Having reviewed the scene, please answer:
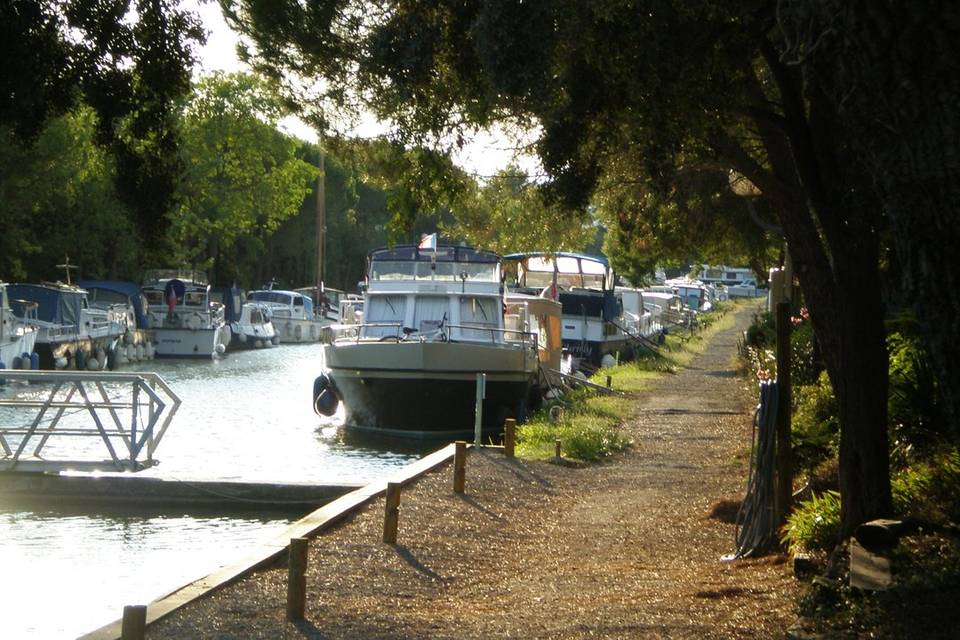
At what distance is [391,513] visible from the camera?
11.5 m

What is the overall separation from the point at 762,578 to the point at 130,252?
2113 inches

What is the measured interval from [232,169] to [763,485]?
52.2 meters

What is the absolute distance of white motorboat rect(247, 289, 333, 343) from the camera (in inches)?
2665

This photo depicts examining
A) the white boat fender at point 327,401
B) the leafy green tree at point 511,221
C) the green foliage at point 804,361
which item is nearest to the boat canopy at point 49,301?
the white boat fender at point 327,401

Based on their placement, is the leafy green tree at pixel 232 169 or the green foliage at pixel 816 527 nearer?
the green foliage at pixel 816 527

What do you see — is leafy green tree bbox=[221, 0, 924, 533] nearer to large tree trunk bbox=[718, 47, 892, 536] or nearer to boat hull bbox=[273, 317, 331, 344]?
large tree trunk bbox=[718, 47, 892, 536]

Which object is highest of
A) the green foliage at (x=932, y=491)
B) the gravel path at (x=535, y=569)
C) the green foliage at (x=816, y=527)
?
the green foliage at (x=932, y=491)

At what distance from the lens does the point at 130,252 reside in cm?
5984

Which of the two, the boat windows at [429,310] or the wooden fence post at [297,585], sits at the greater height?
the boat windows at [429,310]

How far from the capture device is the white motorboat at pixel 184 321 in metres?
54.9

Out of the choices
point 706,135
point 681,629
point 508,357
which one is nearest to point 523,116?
point 706,135

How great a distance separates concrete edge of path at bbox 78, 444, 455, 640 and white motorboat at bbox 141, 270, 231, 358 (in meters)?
41.6

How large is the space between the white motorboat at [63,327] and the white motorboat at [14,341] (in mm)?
1880

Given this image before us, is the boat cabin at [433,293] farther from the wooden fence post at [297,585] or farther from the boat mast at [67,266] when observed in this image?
the boat mast at [67,266]
